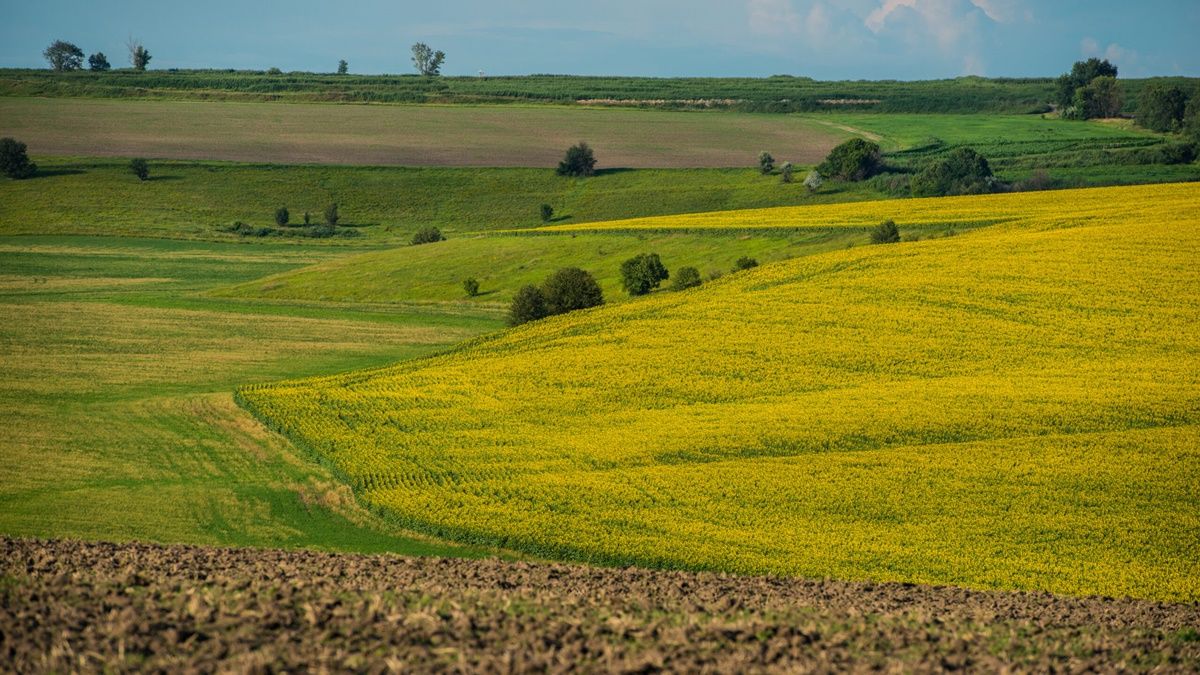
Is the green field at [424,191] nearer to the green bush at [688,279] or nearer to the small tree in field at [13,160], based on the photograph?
the small tree in field at [13,160]

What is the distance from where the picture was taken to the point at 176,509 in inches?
1293

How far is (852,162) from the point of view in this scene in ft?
384

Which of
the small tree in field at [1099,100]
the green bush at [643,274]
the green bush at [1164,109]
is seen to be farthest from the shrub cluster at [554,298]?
the small tree in field at [1099,100]

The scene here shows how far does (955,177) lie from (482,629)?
96.7 m

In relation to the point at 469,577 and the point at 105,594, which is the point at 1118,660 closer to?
the point at 469,577

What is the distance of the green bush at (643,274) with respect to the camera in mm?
64750

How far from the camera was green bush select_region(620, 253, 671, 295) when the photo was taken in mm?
64750

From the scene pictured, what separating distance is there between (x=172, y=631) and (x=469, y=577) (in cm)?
832

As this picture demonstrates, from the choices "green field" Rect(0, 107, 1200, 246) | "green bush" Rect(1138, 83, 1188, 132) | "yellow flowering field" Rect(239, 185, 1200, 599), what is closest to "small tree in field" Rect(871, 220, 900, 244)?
"yellow flowering field" Rect(239, 185, 1200, 599)

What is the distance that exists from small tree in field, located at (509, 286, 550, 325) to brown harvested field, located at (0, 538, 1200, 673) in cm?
3848

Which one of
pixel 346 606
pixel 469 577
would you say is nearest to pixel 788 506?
Answer: pixel 469 577

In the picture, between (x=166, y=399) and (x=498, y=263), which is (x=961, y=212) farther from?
(x=166, y=399)

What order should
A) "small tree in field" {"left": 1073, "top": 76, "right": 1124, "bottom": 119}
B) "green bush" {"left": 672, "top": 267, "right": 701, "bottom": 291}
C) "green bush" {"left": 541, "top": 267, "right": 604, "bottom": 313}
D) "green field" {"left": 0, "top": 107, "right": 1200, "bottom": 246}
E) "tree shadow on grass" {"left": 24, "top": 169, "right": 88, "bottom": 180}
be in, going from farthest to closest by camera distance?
"small tree in field" {"left": 1073, "top": 76, "right": 1124, "bottom": 119}, "tree shadow on grass" {"left": 24, "top": 169, "right": 88, "bottom": 180}, "green field" {"left": 0, "top": 107, "right": 1200, "bottom": 246}, "green bush" {"left": 672, "top": 267, "right": 701, "bottom": 291}, "green bush" {"left": 541, "top": 267, "right": 604, "bottom": 313}

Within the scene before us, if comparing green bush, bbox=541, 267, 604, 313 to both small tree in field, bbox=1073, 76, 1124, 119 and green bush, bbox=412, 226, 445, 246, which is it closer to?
green bush, bbox=412, 226, 445, 246
